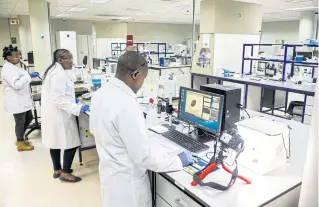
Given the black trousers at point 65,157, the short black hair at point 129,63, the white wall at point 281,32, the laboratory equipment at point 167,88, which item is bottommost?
the black trousers at point 65,157

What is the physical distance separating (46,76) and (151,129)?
1.20 m

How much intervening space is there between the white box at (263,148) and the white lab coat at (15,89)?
10.2 feet

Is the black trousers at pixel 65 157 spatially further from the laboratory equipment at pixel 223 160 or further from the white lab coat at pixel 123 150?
the laboratory equipment at pixel 223 160

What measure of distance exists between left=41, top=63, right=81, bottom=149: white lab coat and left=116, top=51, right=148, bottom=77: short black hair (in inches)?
48.6

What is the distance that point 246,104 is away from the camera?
16.1ft

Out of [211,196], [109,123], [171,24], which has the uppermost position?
[171,24]

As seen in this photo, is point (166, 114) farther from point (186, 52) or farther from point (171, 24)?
point (171, 24)

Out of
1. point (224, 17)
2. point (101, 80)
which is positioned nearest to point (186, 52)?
point (224, 17)

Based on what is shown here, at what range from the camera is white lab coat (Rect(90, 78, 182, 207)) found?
4.21 ft

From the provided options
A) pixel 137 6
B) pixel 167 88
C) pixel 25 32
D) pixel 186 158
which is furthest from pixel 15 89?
pixel 25 32

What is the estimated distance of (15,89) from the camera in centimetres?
349

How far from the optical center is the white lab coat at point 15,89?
11.1 ft

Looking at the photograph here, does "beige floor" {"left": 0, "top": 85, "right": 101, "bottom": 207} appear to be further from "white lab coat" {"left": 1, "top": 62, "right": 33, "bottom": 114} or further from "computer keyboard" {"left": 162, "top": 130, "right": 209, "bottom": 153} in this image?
"computer keyboard" {"left": 162, "top": 130, "right": 209, "bottom": 153}

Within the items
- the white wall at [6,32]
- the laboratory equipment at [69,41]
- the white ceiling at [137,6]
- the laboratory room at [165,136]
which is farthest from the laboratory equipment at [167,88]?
the white wall at [6,32]
